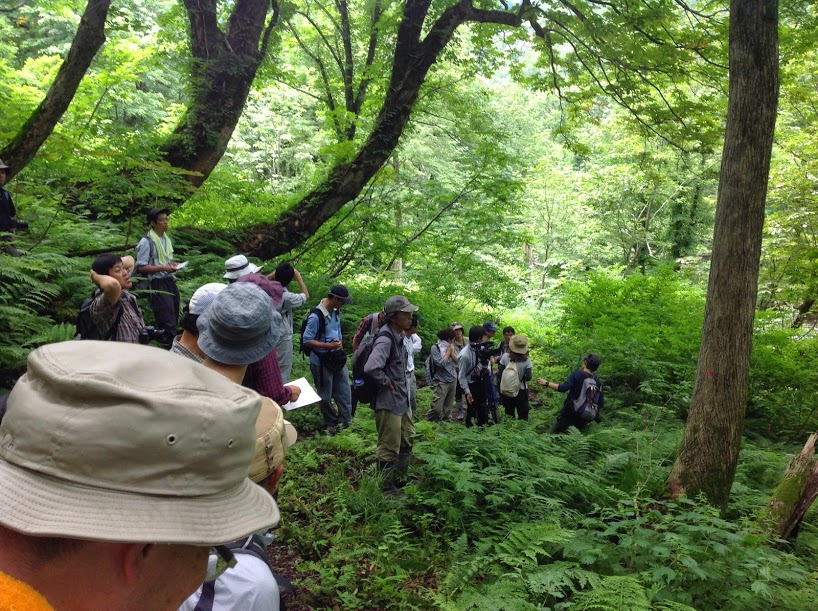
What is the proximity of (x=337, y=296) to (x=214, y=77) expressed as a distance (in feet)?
19.8

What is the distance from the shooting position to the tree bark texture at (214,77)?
991cm

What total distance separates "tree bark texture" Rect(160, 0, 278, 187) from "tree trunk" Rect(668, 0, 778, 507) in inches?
328

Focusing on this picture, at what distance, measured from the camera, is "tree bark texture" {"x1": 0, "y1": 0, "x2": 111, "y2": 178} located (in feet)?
16.7

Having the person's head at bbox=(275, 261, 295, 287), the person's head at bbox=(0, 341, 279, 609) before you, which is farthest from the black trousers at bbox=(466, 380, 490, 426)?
the person's head at bbox=(0, 341, 279, 609)

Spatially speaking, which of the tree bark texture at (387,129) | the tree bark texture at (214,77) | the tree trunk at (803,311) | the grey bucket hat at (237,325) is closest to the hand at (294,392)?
the grey bucket hat at (237,325)

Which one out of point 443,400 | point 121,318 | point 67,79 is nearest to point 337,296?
point 121,318

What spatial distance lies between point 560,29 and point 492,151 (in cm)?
340

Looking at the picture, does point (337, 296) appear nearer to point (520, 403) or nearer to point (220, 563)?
point (520, 403)

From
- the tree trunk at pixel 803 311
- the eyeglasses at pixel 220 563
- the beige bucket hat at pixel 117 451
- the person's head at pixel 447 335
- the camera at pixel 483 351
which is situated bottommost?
the camera at pixel 483 351

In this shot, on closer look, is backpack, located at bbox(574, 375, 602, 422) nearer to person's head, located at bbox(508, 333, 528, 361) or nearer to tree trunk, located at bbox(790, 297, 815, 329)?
person's head, located at bbox(508, 333, 528, 361)

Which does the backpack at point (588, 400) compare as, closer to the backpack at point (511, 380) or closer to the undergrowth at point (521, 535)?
the undergrowth at point (521, 535)

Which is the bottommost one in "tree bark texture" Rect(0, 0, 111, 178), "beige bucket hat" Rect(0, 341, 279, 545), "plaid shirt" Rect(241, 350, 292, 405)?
"plaid shirt" Rect(241, 350, 292, 405)

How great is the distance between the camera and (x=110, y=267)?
4.27 m

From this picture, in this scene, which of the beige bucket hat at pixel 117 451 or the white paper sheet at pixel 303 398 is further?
the white paper sheet at pixel 303 398
